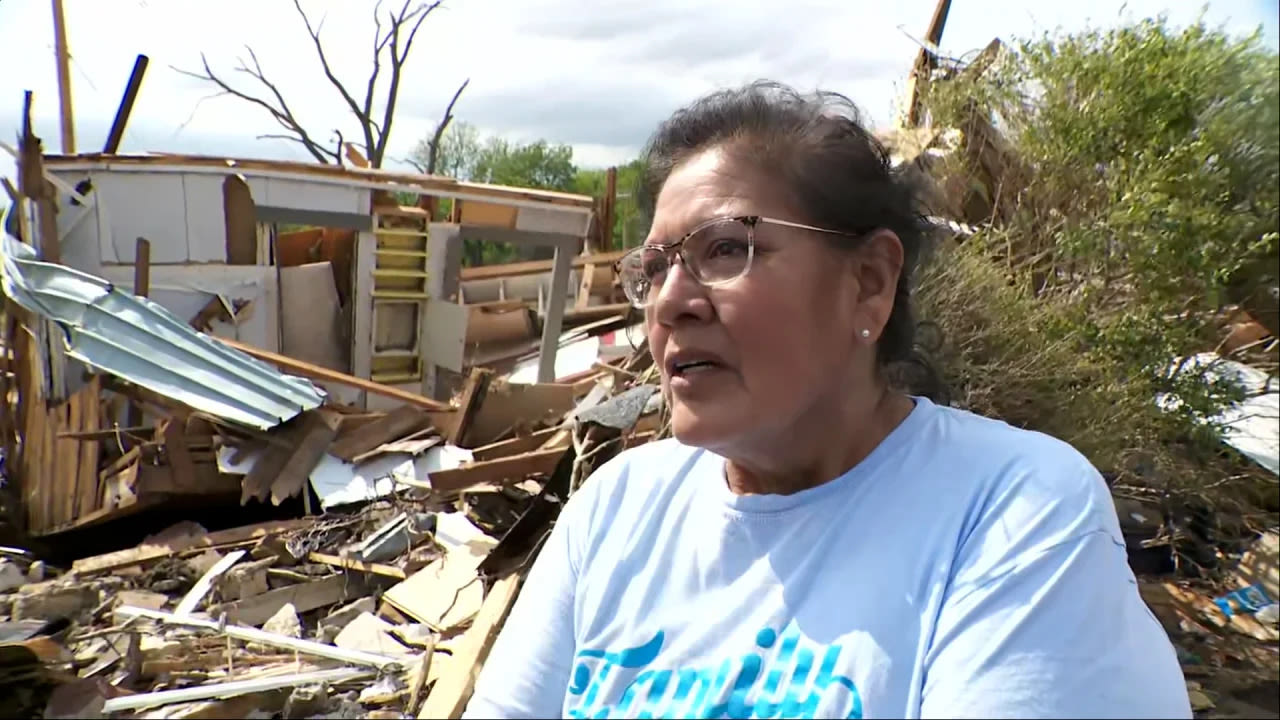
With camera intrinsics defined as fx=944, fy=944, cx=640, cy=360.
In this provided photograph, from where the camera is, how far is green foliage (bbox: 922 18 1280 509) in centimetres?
Result: 616

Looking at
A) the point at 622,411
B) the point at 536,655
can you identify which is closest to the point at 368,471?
the point at 622,411

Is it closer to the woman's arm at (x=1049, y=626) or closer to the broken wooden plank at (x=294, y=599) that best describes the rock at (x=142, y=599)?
the broken wooden plank at (x=294, y=599)

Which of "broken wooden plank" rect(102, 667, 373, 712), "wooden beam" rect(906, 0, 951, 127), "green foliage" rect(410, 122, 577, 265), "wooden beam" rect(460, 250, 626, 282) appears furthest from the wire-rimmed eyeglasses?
"green foliage" rect(410, 122, 577, 265)

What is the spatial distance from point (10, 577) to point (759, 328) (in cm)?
702

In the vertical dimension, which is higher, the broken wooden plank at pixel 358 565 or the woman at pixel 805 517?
the woman at pixel 805 517

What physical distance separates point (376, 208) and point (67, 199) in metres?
3.23

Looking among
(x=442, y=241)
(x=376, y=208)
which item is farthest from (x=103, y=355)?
(x=442, y=241)

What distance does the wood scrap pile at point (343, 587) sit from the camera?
4.14 m

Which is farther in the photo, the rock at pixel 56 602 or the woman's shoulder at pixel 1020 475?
the rock at pixel 56 602

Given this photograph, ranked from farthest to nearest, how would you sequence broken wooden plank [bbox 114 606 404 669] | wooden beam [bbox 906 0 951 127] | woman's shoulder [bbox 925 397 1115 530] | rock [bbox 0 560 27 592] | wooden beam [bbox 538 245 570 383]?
wooden beam [bbox 538 245 570 383] → wooden beam [bbox 906 0 951 127] → rock [bbox 0 560 27 592] → broken wooden plank [bbox 114 606 404 669] → woman's shoulder [bbox 925 397 1115 530]

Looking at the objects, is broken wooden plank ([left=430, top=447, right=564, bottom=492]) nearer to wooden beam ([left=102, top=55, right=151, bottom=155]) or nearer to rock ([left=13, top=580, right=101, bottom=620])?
rock ([left=13, top=580, right=101, bottom=620])

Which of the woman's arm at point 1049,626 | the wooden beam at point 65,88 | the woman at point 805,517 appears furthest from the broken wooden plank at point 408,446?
the woman's arm at point 1049,626

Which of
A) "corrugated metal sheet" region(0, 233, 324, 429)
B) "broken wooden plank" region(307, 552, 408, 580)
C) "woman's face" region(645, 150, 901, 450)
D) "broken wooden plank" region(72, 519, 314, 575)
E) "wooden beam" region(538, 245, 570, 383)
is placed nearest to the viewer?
"woman's face" region(645, 150, 901, 450)

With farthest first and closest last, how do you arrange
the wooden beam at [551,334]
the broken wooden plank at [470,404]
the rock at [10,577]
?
the wooden beam at [551,334] < the broken wooden plank at [470,404] < the rock at [10,577]
